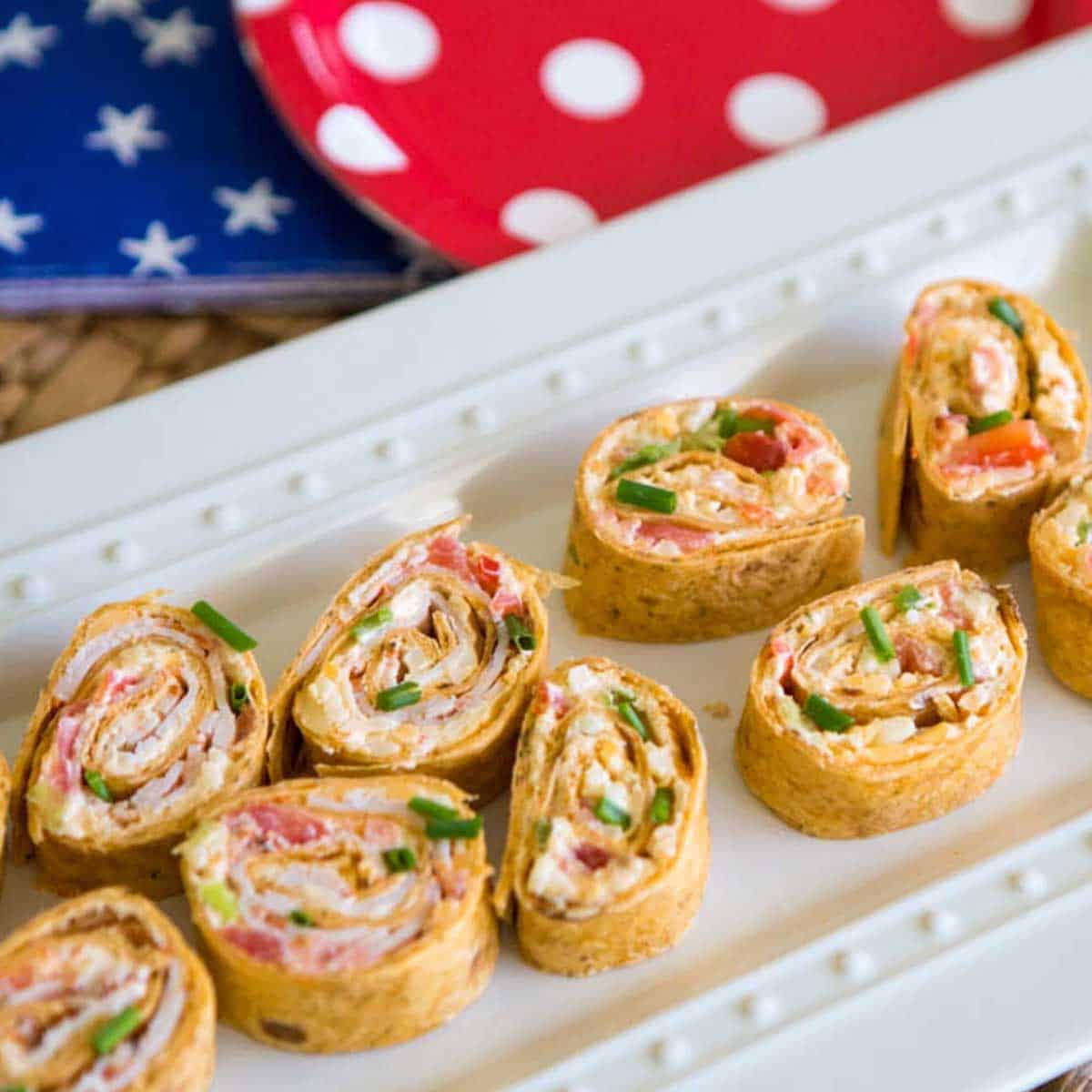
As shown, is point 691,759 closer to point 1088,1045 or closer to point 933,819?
point 933,819

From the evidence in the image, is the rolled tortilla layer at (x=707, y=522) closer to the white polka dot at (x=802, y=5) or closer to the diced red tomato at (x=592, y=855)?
the diced red tomato at (x=592, y=855)

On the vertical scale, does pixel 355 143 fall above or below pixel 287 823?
above

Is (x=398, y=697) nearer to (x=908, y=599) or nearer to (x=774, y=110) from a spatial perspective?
(x=908, y=599)

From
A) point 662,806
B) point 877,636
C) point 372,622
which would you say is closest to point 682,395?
point 877,636

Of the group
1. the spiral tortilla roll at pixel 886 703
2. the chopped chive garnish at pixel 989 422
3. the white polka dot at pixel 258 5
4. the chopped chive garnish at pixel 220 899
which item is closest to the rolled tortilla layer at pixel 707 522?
the spiral tortilla roll at pixel 886 703

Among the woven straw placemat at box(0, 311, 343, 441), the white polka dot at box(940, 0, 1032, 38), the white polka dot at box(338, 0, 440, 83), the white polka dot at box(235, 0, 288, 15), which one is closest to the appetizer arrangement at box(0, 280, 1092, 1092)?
the woven straw placemat at box(0, 311, 343, 441)
